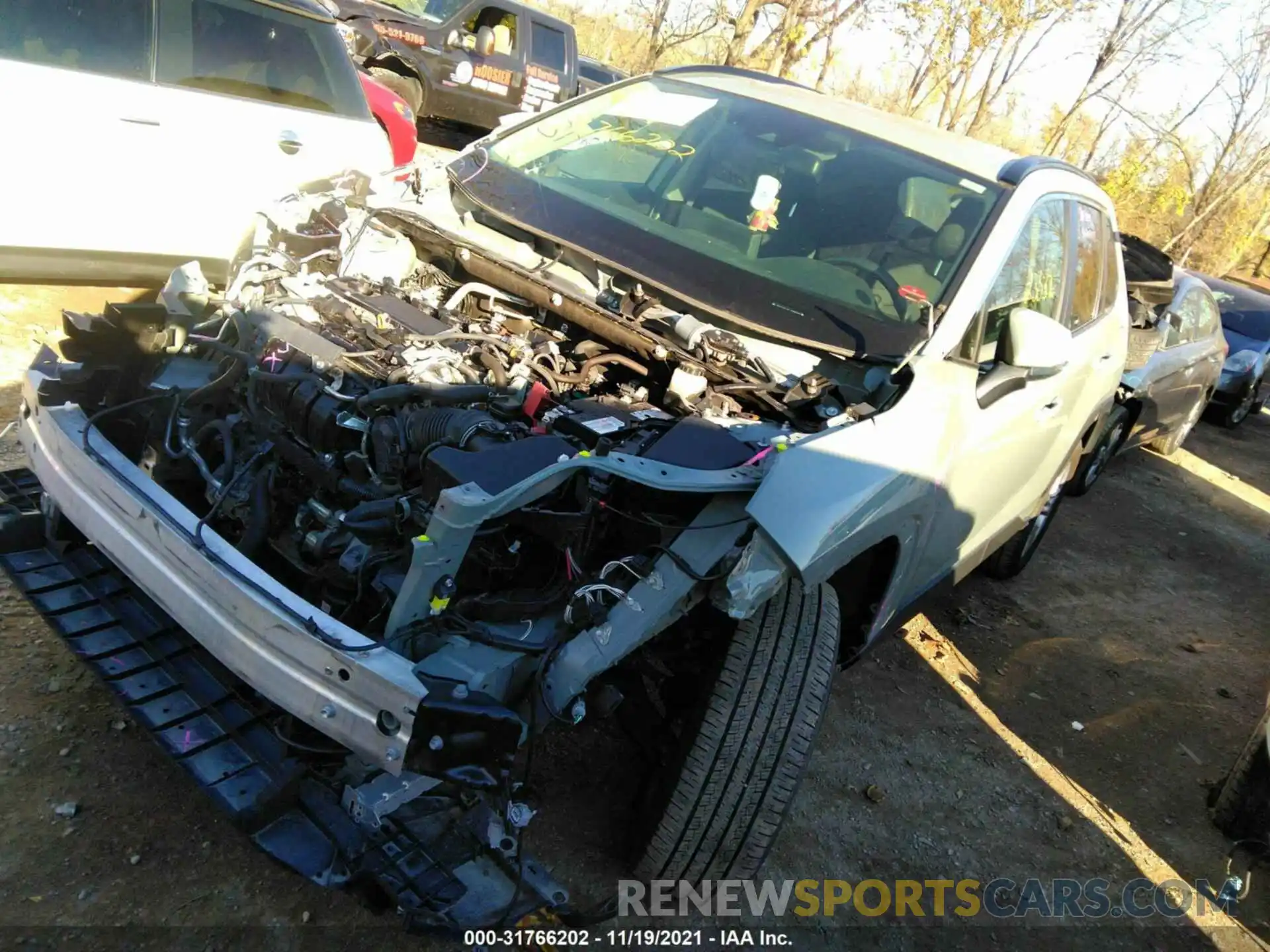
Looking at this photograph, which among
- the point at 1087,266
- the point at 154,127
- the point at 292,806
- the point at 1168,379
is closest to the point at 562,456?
the point at 292,806

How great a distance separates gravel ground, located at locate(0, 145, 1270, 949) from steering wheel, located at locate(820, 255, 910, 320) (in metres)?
1.60

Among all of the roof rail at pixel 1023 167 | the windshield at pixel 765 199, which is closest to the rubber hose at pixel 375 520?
the windshield at pixel 765 199

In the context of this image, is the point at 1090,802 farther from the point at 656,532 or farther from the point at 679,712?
the point at 656,532

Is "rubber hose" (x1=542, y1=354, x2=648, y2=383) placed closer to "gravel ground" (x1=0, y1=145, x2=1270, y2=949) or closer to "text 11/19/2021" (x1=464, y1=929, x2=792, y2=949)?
"gravel ground" (x1=0, y1=145, x2=1270, y2=949)

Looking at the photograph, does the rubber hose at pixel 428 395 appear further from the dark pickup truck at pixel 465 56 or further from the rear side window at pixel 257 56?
the dark pickup truck at pixel 465 56

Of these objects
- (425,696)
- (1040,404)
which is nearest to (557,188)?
(1040,404)

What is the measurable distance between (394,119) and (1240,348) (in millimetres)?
9570

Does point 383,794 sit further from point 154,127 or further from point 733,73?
point 154,127

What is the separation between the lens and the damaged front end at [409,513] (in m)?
2.00

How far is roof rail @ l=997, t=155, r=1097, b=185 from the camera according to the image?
3344mm

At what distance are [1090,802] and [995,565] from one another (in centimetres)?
175

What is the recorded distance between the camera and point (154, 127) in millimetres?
4609

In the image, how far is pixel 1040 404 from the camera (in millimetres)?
3455

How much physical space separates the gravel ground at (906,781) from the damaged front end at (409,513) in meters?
0.37
